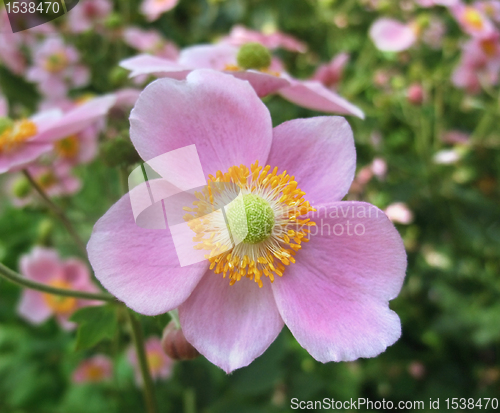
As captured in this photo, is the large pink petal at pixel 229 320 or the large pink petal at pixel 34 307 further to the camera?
the large pink petal at pixel 34 307

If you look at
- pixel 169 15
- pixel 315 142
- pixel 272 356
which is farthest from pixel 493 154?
pixel 169 15

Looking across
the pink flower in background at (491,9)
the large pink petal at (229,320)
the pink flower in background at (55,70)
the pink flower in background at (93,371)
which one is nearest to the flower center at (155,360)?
the pink flower in background at (93,371)

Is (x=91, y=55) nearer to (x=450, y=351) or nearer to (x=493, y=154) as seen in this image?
(x=493, y=154)

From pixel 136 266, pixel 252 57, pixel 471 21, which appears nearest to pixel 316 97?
pixel 252 57

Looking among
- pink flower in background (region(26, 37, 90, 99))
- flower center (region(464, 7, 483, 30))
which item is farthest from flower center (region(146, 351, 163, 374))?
flower center (region(464, 7, 483, 30))

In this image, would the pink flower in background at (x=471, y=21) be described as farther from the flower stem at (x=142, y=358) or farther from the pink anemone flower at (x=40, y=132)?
the flower stem at (x=142, y=358)

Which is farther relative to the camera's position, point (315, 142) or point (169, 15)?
point (169, 15)

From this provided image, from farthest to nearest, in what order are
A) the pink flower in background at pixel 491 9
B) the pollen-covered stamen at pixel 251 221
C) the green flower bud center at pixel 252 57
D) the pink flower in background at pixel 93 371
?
the pink flower in background at pixel 491 9 < the pink flower in background at pixel 93 371 < the green flower bud center at pixel 252 57 < the pollen-covered stamen at pixel 251 221
